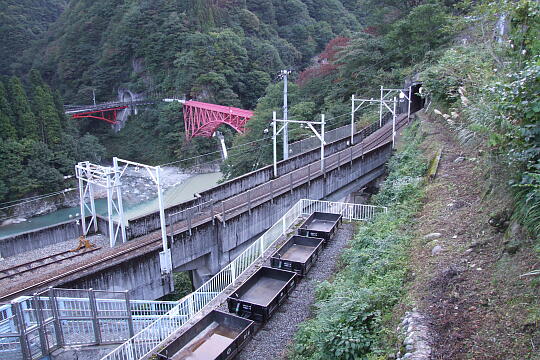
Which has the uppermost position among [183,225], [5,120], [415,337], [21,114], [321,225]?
[21,114]

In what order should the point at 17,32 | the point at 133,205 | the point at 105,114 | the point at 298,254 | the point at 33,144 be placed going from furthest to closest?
the point at 17,32, the point at 105,114, the point at 133,205, the point at 33,144, the point at 298,254

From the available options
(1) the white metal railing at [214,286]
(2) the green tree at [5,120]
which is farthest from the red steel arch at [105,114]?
(1) the white metal railing at [214,286]

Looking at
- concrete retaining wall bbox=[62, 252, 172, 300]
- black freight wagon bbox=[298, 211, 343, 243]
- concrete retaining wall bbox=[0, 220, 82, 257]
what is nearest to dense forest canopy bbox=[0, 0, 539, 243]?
black freight wagon bbox=[298, 211, 343, 243]

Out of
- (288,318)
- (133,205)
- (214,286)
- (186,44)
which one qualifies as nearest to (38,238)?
(214,286)

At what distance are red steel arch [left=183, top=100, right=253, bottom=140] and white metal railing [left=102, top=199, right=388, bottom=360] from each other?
26141mm

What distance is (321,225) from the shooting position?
46.1 ft

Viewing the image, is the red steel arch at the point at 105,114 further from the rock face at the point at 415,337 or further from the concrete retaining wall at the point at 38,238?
Result: the rock face at the point at 415,337

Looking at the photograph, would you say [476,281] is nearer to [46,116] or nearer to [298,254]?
[298,254]

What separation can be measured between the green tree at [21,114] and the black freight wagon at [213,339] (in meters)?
36.1

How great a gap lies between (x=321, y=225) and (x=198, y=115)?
37.2 m

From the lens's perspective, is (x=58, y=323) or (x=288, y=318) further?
(x=288, y=318)

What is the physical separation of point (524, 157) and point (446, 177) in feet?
18.8

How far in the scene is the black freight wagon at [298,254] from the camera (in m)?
10.7

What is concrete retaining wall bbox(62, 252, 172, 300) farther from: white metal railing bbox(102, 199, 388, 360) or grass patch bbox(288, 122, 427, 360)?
grass patch bbox(288, 122, 427, 360)
